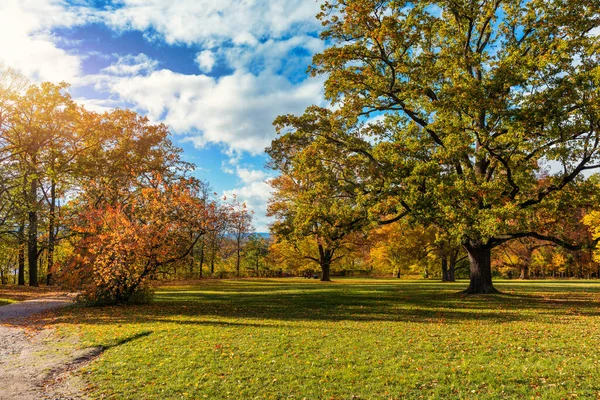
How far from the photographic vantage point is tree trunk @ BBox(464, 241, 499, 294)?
20.7 meters

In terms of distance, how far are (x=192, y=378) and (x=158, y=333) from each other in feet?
15.7

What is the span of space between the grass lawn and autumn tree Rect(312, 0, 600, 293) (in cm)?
500

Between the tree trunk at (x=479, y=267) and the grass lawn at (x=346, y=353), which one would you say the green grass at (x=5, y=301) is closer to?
the grass lawn at (x=346, y=353)

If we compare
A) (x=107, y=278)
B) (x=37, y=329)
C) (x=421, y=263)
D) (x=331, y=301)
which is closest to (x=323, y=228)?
(x=331, y=301)

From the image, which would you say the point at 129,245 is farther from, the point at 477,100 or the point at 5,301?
the point at 477,100

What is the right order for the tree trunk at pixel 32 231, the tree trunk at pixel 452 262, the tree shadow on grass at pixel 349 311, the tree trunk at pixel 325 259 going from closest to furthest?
the tree shadow on grass at pixel 349 311, the tree trunk at pixel 32 231, the tree trunk at pixel 452 262, the tree trunk at pixel 325 259

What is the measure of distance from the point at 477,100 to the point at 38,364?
16.7 metres

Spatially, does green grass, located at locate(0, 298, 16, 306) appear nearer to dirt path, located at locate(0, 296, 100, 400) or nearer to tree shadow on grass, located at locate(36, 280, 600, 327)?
tree shadow on grass, located at locate(36, 280, 600, 327)

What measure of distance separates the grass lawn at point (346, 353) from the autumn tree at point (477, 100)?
16.4 feet

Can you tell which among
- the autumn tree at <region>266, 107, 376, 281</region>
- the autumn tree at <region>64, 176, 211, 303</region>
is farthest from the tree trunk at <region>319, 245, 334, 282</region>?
the autumn tree at <region>64, 176, 211, 303</region>

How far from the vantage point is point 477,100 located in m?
15.7

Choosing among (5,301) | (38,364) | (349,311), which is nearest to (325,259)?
(349,311)

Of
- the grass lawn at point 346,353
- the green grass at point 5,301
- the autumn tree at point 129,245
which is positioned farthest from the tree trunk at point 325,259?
the green grass at point 5,301

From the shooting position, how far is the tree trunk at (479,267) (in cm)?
2073
